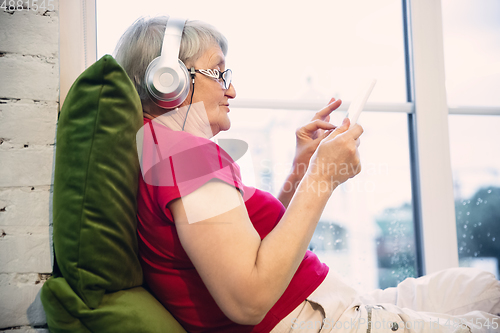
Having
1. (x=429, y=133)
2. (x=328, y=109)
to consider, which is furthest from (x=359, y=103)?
(x=429, y=133)

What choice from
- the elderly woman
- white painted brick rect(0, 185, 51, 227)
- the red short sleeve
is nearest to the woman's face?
the elderly woman

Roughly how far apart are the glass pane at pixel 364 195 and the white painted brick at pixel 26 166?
2.36ft

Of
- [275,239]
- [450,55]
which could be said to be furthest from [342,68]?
[275,239]

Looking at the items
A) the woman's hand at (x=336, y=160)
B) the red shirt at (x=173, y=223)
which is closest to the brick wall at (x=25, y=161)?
the red shirt at (x=173, y=223)

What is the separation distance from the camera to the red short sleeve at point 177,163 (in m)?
0.63

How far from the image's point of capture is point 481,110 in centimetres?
159

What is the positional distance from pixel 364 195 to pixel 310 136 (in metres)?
0.51

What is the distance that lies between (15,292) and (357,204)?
1266mm

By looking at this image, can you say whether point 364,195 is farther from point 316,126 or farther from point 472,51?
point 472,51

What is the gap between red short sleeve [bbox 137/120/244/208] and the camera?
635 millimetres

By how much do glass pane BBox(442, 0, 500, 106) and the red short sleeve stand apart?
54.8 inches

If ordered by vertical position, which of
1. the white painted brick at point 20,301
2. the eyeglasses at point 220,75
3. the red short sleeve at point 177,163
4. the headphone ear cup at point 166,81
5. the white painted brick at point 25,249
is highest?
the eyeglasses at point 220,75

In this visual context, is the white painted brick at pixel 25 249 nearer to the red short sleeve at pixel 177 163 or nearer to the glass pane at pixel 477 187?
the red short sleeve at pixel 177 163

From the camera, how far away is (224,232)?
0.60m
